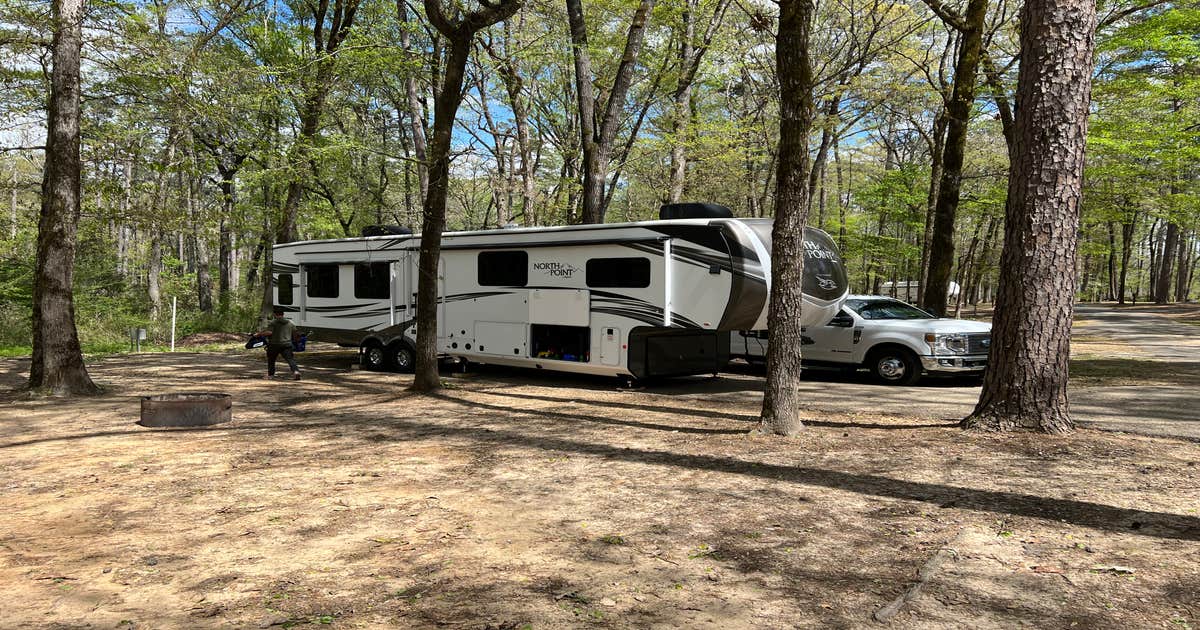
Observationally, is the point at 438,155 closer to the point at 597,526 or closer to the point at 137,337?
the point at 597,526

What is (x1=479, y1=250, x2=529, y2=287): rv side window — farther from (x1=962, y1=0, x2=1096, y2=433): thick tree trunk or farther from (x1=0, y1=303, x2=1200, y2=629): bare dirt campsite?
(x1=962, y1=0, x2=1096, y2=433): thick tree trunk

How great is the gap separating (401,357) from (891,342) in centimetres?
953

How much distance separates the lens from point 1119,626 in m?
3.29

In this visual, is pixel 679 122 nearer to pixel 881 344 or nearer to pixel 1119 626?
pixel 881 344

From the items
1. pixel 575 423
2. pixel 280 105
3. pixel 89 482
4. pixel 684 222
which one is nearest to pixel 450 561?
pixel 89 482

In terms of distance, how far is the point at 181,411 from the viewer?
8.88m

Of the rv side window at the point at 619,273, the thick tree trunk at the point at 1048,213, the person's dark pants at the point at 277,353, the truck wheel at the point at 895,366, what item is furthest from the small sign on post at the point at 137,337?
the thick tree trunk at the point at 1048,213

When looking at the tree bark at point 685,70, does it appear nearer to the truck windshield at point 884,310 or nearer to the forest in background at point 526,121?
the forest in background at point 526,121

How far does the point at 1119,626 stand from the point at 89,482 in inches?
285

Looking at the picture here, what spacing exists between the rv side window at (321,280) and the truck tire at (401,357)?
6.78 feet

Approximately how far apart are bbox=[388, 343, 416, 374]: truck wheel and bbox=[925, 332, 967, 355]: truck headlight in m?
9.72

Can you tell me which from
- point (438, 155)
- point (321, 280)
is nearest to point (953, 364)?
point (438, 155)

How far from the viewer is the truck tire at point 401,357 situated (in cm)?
1526

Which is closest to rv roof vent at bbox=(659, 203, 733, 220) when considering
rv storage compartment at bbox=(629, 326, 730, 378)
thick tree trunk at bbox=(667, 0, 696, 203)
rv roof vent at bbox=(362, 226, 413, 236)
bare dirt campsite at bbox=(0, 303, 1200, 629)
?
rv storage compartment at bbox=(629, 326, 730, 378)
